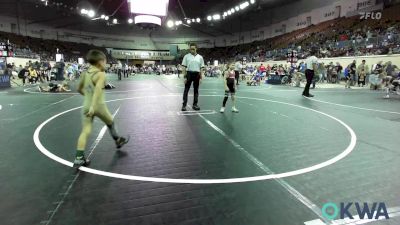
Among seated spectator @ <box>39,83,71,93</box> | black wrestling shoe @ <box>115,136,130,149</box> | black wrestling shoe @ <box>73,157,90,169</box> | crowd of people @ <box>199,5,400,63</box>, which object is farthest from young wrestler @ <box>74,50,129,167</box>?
crowd of people @ <box>199,5,400,63</box>

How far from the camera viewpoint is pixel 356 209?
2.98m

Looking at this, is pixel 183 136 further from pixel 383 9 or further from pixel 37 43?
pixel 37 43

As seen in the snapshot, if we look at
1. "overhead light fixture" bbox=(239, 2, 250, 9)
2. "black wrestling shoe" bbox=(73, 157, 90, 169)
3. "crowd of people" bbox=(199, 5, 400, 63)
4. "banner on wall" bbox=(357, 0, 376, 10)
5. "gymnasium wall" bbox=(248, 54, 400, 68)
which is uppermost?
"overhead light fixture" bbox=(239, 2, 250, 9)

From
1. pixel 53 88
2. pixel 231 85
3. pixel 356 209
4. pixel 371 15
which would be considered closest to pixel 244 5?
pixel 371 15

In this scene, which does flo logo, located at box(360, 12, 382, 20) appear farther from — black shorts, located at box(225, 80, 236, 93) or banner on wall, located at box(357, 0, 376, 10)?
black shorts, located at box(225, 80, 236, 93)

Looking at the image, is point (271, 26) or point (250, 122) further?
point (271, 26)

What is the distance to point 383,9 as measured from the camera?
95.1ft

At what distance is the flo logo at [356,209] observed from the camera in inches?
112

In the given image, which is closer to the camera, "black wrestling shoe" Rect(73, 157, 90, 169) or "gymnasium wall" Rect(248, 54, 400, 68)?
"black wrestling shoe" Rect(73, 157, 90, 169)

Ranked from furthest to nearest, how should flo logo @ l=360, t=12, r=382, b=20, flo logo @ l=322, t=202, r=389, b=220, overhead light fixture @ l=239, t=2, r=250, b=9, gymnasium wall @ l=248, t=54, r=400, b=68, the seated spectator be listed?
overhead light fixture @ l=239, t=2, r=250, b=9
flo logo @ l=360, t=12, r=382, b=20
gymnasium wall @ l=248, t=54, r=400, b=68
the seated spectator
flo logo @ l=322, t=202, r=389, b=220

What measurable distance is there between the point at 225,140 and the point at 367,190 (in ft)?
8.65

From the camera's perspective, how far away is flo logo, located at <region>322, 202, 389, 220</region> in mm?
2852

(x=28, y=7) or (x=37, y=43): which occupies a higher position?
(x=28, y=7)

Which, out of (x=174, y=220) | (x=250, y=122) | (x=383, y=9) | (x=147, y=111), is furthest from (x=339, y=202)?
(x=383, y=9)
